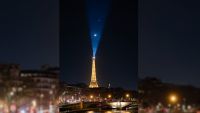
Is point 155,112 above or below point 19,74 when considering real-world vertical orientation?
below

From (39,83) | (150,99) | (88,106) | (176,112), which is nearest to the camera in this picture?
(176,112)

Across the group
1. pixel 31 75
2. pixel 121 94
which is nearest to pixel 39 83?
pixel 31 75

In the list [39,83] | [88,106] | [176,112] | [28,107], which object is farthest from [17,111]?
[88,106]

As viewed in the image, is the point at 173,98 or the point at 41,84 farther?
the point at 41,84

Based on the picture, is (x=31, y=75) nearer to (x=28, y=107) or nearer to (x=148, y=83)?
(x=28, y=107)

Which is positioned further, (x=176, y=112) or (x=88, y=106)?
(x=88, y=106)

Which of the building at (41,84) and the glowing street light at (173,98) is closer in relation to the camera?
the glowing street light at (173,98)

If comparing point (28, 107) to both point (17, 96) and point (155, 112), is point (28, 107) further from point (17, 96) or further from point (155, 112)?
point (155, 112)

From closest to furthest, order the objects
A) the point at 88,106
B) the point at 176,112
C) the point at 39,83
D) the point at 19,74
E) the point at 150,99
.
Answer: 1. the point at 176,112
2. the point at 150,99
3. the point at 19,74
4. the point at 39,83
5. the point at 88,106

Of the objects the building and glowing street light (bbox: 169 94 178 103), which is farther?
the building
